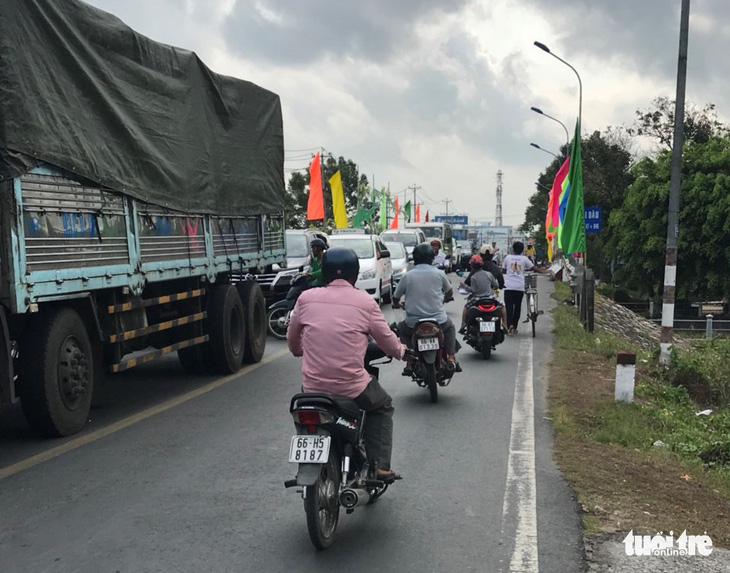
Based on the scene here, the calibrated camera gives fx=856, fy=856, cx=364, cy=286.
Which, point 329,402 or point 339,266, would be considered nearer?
point 329,402

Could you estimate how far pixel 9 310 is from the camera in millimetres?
6836

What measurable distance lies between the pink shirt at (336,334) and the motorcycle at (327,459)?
150 millimetres

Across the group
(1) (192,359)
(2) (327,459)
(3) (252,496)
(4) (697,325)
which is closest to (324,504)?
(2) (327,459)

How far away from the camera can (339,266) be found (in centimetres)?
513

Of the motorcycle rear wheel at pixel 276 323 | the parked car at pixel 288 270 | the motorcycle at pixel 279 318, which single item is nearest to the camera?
the motorcycle at pixel 279 318

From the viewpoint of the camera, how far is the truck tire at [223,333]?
432 inches

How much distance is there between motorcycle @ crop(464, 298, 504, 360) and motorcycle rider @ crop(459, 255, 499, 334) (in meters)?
0.11

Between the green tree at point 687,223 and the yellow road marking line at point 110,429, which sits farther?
the green tree at point 687,223

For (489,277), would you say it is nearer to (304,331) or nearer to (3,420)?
(3,420)

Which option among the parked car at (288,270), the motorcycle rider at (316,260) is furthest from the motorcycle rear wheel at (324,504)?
the parked car at (288,270)

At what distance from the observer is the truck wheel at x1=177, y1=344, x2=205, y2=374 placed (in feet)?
36.8

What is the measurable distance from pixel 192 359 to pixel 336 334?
6.69 m

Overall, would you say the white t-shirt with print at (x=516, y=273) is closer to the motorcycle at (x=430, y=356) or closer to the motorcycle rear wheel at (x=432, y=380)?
the motorcycle at (x=430, y=356)

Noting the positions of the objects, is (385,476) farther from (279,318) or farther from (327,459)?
(279,318)
